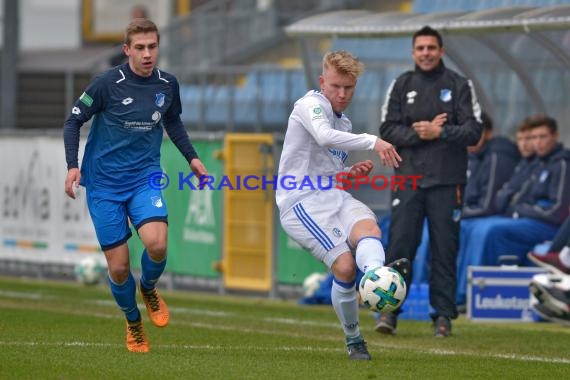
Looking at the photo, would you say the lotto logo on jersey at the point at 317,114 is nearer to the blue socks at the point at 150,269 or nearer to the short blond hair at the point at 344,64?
the short blond hair at the point at 344,64

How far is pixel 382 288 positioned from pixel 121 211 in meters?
2.02

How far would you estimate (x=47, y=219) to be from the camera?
20391 millimetres

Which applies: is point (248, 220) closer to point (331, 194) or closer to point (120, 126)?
point (120, 126)

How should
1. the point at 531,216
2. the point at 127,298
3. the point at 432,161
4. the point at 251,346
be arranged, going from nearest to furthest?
the point at 127,298 < the point at 251,346 < the point at 432,161 < the point at 531,216

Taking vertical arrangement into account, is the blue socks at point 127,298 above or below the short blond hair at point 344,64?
below

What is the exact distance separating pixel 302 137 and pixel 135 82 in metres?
1.29

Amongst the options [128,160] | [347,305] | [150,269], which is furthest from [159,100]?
[347,305]

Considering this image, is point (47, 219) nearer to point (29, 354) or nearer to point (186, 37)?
point (186, 37)

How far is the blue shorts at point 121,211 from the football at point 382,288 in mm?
1591

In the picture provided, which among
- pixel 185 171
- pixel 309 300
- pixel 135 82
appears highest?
pixel 135 82

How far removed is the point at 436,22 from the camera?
15.2 meters

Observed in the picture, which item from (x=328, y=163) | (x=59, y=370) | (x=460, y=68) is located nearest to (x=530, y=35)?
(x=460, y=68)

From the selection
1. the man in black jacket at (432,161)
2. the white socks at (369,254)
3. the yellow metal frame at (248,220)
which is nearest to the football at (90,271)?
the yellow metal frame at (248,220)

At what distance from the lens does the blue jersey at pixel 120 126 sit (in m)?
10.6
